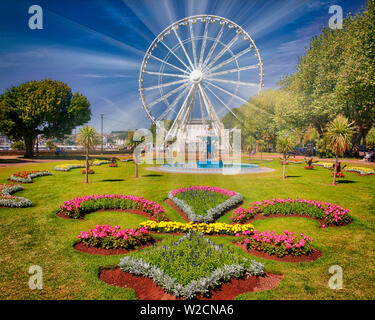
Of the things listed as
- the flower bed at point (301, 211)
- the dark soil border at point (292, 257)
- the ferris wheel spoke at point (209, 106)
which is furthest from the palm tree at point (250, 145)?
the dark soil border at point (292, 257)

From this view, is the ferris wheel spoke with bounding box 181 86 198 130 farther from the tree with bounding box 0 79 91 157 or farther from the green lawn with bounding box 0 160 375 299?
the green lawn with bounding box 0 160 375 299

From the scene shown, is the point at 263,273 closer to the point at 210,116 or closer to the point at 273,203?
the point at 273,203

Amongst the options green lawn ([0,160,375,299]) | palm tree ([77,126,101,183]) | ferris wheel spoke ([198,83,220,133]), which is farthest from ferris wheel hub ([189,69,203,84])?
green lawn ([0,160,375,299])

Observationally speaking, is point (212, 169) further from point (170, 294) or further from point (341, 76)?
point (170, 294)

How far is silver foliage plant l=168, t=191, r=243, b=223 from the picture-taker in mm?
12299

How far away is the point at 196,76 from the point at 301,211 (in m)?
36.3

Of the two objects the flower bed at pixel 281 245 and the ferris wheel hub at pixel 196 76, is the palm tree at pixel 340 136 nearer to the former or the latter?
the flower bed at pixel 281 245

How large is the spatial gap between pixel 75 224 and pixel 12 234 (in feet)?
8.24

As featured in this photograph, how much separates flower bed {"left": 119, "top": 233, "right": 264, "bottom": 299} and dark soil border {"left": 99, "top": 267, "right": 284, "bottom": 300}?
0.44ft

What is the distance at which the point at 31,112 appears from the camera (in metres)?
47.7

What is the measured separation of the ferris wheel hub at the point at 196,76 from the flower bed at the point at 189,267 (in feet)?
132

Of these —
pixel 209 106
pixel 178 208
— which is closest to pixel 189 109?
pixel 209 106
